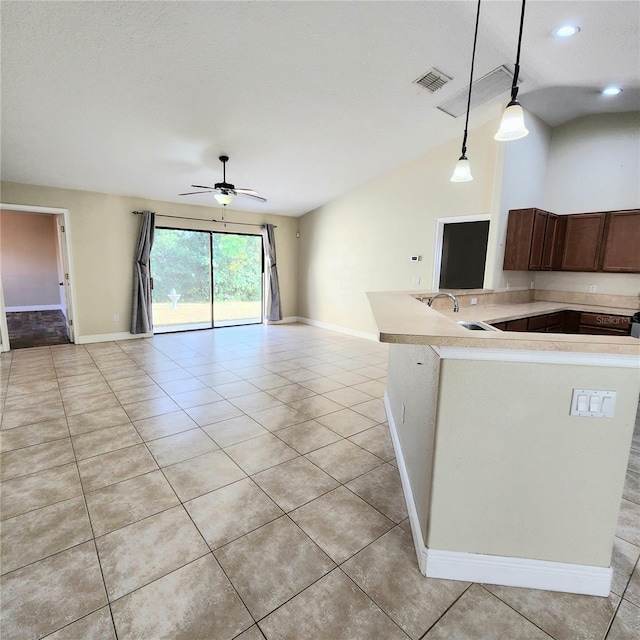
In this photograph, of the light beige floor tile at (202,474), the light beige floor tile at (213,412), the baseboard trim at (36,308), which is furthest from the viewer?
the baseboard trim at (36,308)

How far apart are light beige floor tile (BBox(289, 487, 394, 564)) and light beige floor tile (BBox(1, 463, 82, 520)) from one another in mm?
1414

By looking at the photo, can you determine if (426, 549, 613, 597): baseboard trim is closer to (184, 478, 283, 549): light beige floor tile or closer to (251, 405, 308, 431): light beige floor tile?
(184, 478, 283, 549): light beige floor tile

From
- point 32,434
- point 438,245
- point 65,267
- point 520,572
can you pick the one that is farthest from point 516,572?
point 65,267

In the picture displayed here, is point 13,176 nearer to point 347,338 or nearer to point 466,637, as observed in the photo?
point 347,338

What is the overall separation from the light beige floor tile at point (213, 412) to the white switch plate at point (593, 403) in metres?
2.62

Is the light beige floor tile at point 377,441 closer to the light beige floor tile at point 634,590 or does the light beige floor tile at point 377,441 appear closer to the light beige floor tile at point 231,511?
the light beige floor tile at point 231,511

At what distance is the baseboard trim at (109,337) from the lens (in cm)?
578

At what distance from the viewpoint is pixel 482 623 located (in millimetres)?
1372

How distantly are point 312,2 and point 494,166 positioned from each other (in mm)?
3050

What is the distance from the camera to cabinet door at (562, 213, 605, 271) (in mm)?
4581

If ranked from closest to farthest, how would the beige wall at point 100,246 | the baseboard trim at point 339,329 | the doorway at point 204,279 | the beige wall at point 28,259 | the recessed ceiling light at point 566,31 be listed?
1. the recessed ceiling light at point 566,31
2. the beige wall at point 100,246
3. the baseboard trim at point 339,329
4. the doorway at point 204,279
5. the beige wall at point 28,259

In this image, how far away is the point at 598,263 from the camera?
4.57 m

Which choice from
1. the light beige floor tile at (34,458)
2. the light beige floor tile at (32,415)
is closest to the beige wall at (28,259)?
the light beige floor tile at (32,415)

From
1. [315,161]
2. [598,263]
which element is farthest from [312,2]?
Result: [598,263]
